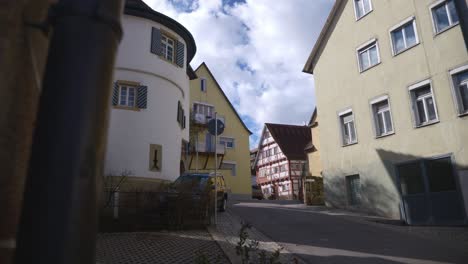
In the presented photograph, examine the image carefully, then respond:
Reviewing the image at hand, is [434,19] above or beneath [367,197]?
above

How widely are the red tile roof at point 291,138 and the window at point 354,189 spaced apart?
33084 mm

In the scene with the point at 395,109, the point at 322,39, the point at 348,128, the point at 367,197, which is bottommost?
the point at 367,197

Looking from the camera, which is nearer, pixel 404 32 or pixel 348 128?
pixel 404 32

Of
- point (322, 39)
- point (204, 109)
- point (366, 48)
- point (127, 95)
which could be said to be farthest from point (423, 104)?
point (204, 109)

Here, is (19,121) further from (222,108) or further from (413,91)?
(222,108)

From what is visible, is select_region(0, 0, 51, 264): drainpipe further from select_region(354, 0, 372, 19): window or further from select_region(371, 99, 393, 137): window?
select_region(354, 0, 372, 19): window

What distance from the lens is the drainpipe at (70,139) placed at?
1604 mm

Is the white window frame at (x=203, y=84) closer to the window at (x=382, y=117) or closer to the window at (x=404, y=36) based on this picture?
the window at (x=382, y=117)

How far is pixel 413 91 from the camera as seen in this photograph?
16.8 meters

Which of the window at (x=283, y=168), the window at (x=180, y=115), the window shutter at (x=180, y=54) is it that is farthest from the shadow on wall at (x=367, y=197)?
the window at (x=283, y=168)

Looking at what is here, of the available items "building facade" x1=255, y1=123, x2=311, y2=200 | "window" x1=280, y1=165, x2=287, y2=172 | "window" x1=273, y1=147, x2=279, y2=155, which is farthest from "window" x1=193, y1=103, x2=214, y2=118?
"window" x1=273, y1=147, x2=279, y2=155

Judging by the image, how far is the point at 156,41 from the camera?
65.2 feet

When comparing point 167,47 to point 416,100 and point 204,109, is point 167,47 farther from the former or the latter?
point 204,109

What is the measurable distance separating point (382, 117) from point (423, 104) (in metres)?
2.32
